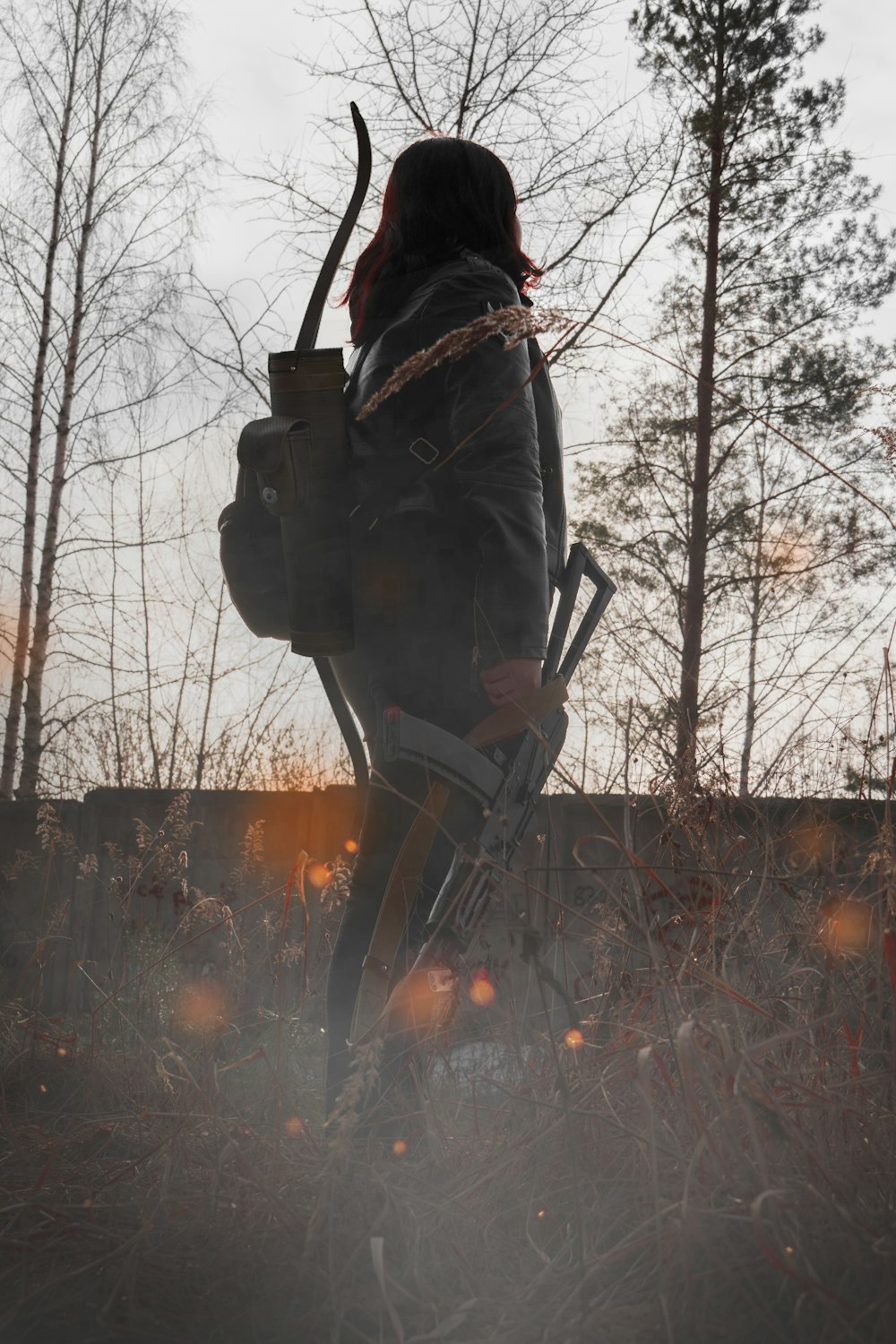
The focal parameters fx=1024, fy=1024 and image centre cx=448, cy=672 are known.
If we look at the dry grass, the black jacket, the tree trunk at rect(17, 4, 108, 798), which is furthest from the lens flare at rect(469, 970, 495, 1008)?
the tree trunk at rect(17, 4, 108, 798)

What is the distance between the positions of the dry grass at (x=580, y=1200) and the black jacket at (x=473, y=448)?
46cm

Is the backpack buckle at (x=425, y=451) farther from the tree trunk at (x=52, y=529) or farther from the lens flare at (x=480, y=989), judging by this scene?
the tree trunk at (x=52, y=529)

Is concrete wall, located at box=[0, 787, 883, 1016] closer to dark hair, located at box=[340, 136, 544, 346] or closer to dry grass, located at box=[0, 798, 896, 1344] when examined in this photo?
dry grass, located at box=[0, 798, 896, 1344]

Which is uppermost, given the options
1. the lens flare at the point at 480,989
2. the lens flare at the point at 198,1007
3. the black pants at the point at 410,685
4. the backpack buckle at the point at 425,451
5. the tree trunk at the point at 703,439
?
the tree trunk at the point at 703,439

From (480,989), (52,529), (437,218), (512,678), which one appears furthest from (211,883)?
(52,529)

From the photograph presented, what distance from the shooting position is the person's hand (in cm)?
171

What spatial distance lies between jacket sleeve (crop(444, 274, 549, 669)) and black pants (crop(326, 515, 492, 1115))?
2.7 inches

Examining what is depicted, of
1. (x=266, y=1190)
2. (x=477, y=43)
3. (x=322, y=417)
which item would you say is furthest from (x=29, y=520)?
(x=266, y=1190)

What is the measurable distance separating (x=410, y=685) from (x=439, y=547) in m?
0.25

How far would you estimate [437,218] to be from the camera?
1.95 metres

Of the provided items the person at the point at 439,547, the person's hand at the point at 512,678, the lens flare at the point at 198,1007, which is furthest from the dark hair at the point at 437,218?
the lens flare at the point at 198,1007

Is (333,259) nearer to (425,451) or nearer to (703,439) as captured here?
(425,451)

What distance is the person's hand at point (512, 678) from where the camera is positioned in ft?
5.61

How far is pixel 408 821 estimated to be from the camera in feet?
5.83
